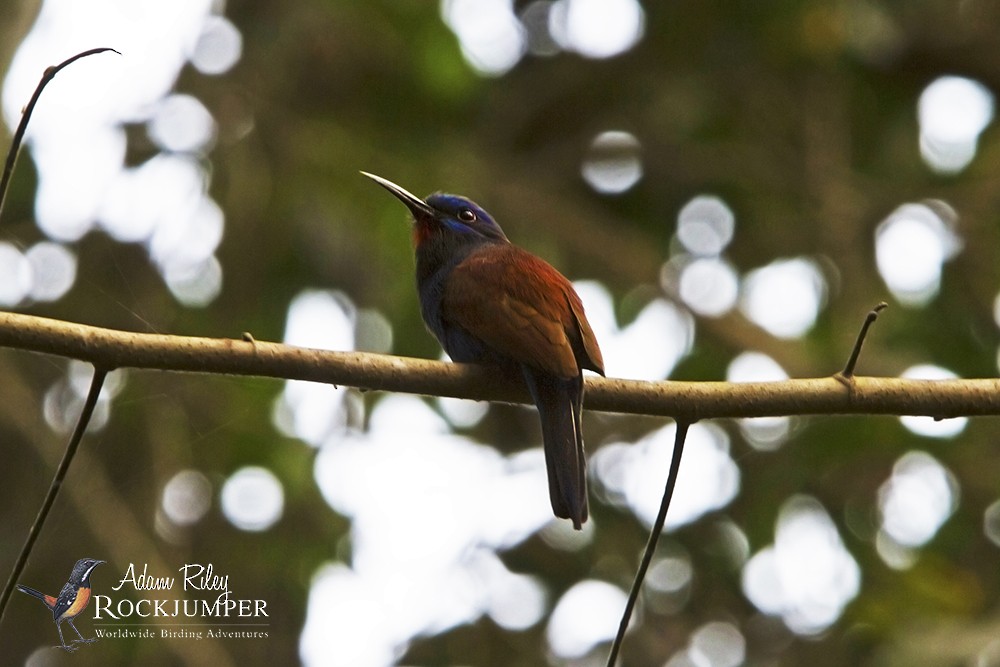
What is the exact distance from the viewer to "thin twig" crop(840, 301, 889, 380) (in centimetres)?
237

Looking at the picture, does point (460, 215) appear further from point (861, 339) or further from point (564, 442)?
point (861, 339)

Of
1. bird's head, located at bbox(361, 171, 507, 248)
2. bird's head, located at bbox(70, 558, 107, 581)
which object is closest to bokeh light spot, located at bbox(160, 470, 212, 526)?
bird's head, located at bbox(361, 171, 507, 248)

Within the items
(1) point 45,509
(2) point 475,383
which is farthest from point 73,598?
(2) point 475,383

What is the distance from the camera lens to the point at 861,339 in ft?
8.02

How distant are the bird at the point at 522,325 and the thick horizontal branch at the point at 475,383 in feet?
0.31

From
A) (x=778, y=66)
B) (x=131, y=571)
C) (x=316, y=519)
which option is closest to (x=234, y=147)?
(x=316, y=519)

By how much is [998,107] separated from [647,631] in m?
3.53

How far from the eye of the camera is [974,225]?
639cm

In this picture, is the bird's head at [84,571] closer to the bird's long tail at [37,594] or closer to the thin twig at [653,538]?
the bird's long tail at [37,594]

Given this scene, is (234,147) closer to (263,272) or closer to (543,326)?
(263,272)

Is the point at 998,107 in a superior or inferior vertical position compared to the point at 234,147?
superior

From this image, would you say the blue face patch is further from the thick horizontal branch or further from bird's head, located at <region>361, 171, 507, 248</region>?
the thick horizontal branch

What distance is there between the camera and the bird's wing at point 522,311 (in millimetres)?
2932

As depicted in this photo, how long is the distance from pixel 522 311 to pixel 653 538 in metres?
0.90
